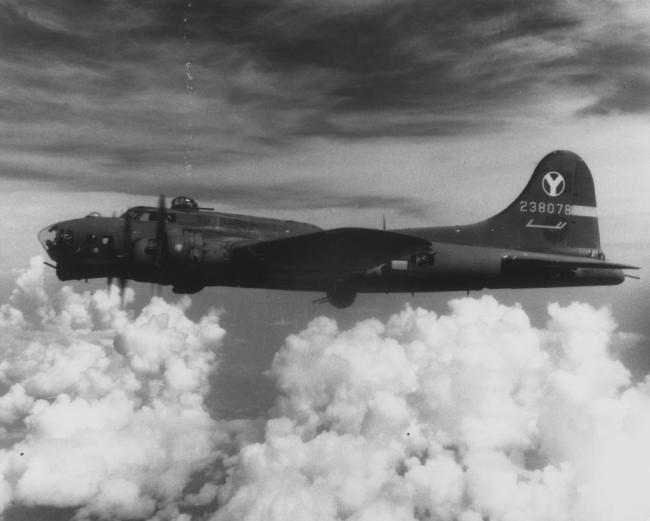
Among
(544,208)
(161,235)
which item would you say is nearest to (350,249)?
(161,235)

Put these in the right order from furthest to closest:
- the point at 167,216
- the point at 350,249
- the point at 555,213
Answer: the point at 555,213, the point at 167,216, the point at 350,249

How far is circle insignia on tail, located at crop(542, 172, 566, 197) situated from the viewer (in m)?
24.2

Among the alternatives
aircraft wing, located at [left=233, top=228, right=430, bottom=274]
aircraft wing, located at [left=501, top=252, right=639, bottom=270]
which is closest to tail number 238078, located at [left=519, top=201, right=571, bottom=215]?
aircraft wing, located at [left=501, top=252, right=639, bottom=270]

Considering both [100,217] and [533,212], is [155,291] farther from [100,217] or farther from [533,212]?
[533,212]

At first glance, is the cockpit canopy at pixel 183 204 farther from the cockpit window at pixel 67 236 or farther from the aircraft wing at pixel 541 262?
the aircraft wing at pixel 541 262

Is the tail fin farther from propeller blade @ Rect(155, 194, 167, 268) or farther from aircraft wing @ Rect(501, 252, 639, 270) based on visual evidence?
propeller blade @ Rect(155, 194, 167, 268)

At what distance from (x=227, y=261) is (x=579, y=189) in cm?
1778

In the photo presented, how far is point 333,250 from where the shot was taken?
706 inches

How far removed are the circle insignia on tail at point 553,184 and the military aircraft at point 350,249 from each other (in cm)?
5

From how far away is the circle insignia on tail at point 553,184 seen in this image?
79.3 ft

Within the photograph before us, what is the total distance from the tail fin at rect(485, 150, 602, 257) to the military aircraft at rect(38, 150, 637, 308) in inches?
2.0

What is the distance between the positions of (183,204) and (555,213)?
17.6 m

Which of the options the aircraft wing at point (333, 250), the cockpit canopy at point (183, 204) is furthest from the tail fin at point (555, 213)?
the cockpit canopy at point (183, 204)

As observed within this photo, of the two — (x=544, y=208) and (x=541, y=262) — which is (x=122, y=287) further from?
(x=544, y=208)
